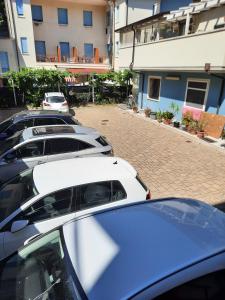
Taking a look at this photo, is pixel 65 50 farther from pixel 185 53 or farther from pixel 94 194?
pixel 94 194

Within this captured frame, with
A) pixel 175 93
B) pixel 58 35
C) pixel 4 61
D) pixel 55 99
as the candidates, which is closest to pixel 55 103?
pixel 55 99

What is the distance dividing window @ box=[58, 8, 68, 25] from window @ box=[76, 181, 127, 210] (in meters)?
29.7

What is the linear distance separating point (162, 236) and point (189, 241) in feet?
0.80

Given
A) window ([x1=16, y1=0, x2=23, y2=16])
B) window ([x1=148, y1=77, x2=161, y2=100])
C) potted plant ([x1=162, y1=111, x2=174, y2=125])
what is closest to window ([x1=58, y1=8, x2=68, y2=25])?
window ([x1=16, y1=0, x2=23, y2=16])

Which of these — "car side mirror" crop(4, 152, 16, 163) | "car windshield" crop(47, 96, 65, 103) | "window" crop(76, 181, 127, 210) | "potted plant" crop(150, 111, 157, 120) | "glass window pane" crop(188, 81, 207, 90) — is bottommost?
"potted plant" crop(150, 111, 157, 120)

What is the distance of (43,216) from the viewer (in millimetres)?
4004

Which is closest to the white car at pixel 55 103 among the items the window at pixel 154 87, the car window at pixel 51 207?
the window at pixel 154 87

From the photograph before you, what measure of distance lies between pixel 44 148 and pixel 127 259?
205 inches

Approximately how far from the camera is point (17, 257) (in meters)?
2.75

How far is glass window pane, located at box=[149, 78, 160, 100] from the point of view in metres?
16.9

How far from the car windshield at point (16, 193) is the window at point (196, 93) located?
10751 mm

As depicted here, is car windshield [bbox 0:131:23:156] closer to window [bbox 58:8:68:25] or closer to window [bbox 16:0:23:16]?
window [bbox 16:0:23:16]

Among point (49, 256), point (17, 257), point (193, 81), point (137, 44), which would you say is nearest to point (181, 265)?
point (49, 256)

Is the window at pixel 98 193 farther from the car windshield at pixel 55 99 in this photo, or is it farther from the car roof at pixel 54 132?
the car windshield at pixel 55 99
